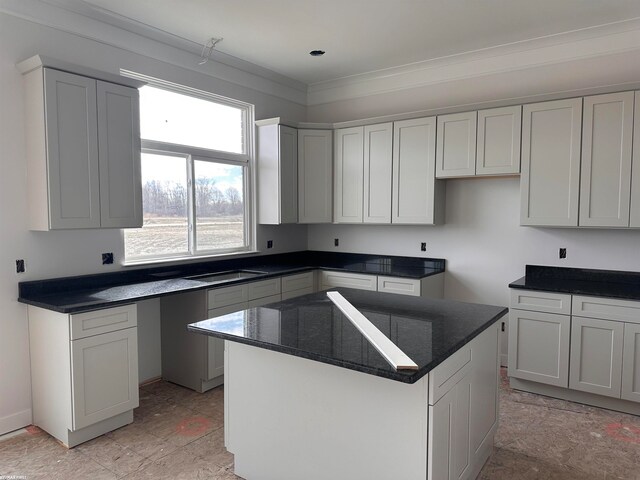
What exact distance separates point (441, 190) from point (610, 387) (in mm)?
2071

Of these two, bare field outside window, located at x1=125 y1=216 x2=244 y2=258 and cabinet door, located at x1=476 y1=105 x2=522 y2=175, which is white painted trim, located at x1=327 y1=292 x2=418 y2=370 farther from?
cabinet door, located at x1=476 y1=105 x2=522 y2=175

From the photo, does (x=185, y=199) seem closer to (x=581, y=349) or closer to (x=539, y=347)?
(x=539, y=347)

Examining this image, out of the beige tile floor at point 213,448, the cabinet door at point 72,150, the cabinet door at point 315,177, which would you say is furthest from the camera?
the cabinet door at point 315,177

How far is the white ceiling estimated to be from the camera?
307 centimetres

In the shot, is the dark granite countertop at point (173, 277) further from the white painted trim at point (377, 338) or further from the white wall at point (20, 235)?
the white painted trim at point (377, 338)

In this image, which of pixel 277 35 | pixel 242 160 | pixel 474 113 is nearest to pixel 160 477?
pixel 242 160

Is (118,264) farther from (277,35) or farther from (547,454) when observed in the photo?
(547,454)

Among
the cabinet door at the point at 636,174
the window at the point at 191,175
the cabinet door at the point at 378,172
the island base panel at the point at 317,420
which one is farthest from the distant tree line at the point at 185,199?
the cabinet door at the point at 636,174

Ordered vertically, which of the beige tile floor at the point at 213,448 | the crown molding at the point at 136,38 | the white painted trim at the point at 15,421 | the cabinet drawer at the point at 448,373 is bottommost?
the beige tile floor at the point at 213,448

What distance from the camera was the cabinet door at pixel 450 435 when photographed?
174 centimetres

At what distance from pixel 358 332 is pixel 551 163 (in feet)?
7.97

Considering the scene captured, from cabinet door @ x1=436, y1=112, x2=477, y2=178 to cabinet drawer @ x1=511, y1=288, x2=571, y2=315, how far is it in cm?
110

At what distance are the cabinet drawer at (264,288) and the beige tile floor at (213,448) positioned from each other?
97 centimetres

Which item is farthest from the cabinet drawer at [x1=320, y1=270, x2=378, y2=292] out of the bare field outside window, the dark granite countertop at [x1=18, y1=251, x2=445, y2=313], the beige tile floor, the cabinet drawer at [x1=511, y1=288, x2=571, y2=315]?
the beige tile floor
